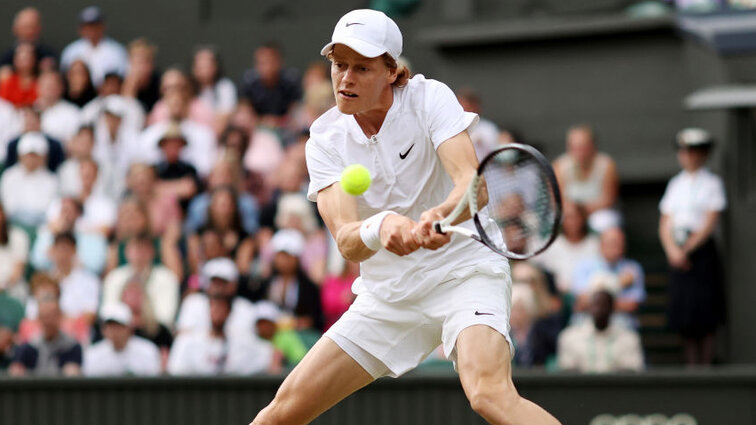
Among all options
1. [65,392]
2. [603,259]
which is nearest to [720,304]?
[603,259]

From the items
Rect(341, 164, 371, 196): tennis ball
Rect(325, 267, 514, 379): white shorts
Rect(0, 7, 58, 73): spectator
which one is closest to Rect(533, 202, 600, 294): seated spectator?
Rect(325, 267, 514, 379): white shorts

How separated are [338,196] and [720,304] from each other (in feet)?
16.6

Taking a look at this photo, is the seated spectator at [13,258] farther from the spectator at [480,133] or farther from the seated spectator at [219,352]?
the spectator at [480,133]

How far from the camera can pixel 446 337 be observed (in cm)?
570

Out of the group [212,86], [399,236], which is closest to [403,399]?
[399,236]

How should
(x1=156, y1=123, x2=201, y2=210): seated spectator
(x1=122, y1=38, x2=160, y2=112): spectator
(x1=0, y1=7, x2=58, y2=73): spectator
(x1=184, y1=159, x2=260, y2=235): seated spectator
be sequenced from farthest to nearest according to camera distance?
(x1=0, y1=7, x2=58, y2=73): spectator < (x1=122, y1=38, x2=160, y2=112): spectator < (x1=156, y1=123, x2=201, y2=210): seated spectator < (x1=184, y1=159, x2=260, y2=235): seated spectator

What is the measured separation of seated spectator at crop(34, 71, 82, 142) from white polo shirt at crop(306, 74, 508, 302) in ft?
22.2

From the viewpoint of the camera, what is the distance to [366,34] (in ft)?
18.0

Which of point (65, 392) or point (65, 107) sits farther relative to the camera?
point (65, 107)

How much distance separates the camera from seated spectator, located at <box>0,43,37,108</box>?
12797 millimetres

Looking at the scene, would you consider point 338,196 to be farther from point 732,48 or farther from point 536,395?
point 732,48

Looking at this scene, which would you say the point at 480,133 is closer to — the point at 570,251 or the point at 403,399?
the point at 570,251

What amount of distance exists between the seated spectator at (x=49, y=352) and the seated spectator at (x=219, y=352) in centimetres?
68

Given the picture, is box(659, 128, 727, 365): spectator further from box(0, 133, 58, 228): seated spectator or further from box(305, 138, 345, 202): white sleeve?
box(0, 133, 58, 228): seated spectator
